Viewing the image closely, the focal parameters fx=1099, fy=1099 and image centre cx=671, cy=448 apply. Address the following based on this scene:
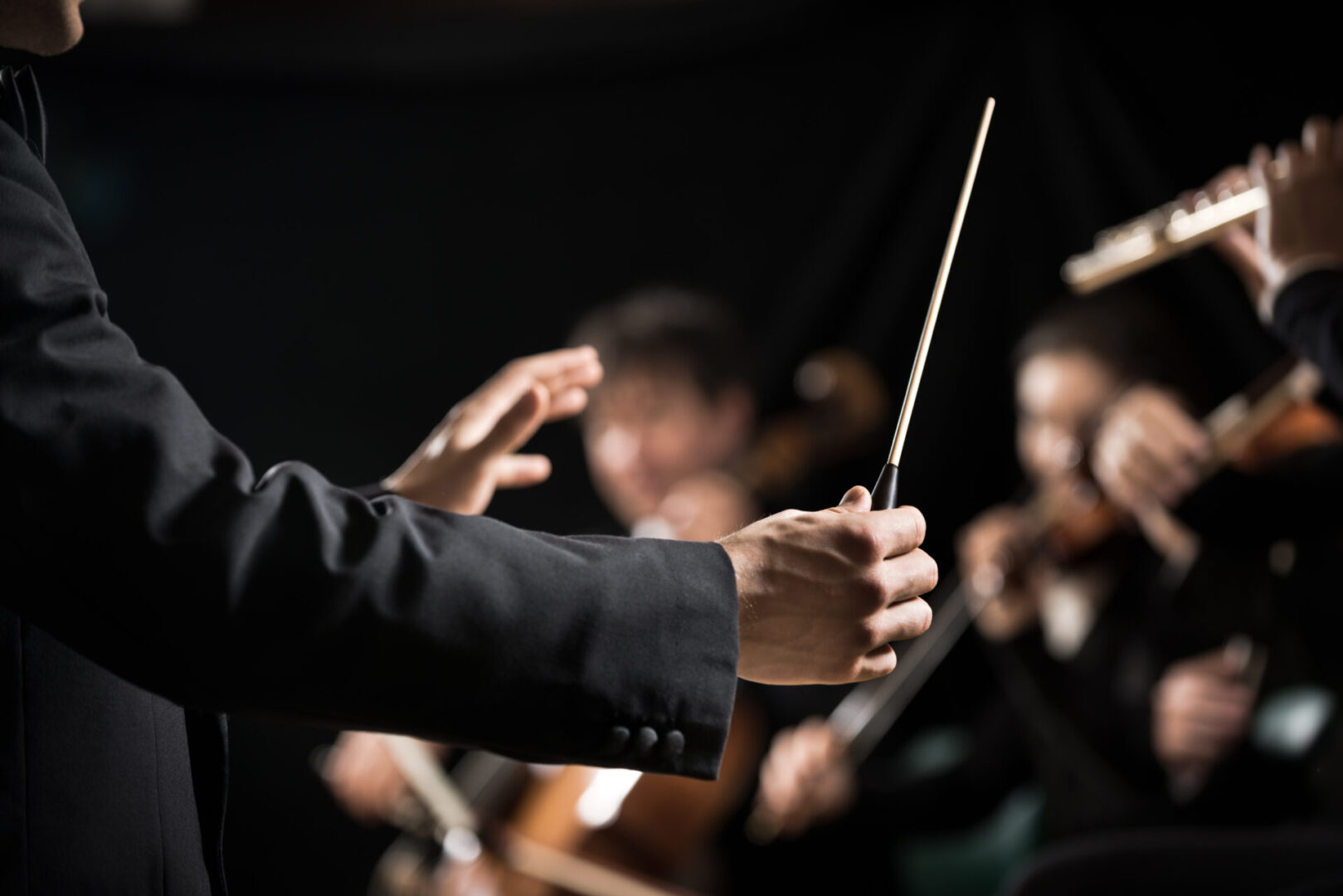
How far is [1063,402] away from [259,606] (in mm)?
1337

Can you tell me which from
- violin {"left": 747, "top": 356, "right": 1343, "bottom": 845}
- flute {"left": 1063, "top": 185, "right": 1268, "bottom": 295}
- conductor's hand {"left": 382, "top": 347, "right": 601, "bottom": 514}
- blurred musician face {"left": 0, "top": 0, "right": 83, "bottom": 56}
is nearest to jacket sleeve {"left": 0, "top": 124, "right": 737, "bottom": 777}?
blurred musician face {"left": 0, "top": 0, "right": 83, "bottom": 56}

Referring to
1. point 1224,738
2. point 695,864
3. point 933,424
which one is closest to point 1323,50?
point 933,424

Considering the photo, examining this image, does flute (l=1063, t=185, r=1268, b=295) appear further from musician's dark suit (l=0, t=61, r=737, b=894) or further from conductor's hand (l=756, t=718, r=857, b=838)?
conductor's hand (l=756, t=718, r=857, b=838)

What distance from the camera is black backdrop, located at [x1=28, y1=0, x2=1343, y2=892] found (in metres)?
2.12

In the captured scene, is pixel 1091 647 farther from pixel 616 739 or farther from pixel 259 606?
pixel 259 606

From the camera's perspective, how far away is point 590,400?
6.49 feet

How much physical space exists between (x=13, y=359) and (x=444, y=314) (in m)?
2.01

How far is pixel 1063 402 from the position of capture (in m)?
1.59

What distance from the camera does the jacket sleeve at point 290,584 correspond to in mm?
496

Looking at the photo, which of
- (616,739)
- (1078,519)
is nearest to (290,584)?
(616,739)

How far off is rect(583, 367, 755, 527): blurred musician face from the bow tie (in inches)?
50.7

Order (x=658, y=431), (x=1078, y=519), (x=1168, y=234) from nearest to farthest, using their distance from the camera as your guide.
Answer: (x=1168, y=234) → (x=1078, y=519) → (x=658, y=431)

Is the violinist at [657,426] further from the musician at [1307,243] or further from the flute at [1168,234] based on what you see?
the musician at [1307,243]

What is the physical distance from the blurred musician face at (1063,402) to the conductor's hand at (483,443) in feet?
3.04
